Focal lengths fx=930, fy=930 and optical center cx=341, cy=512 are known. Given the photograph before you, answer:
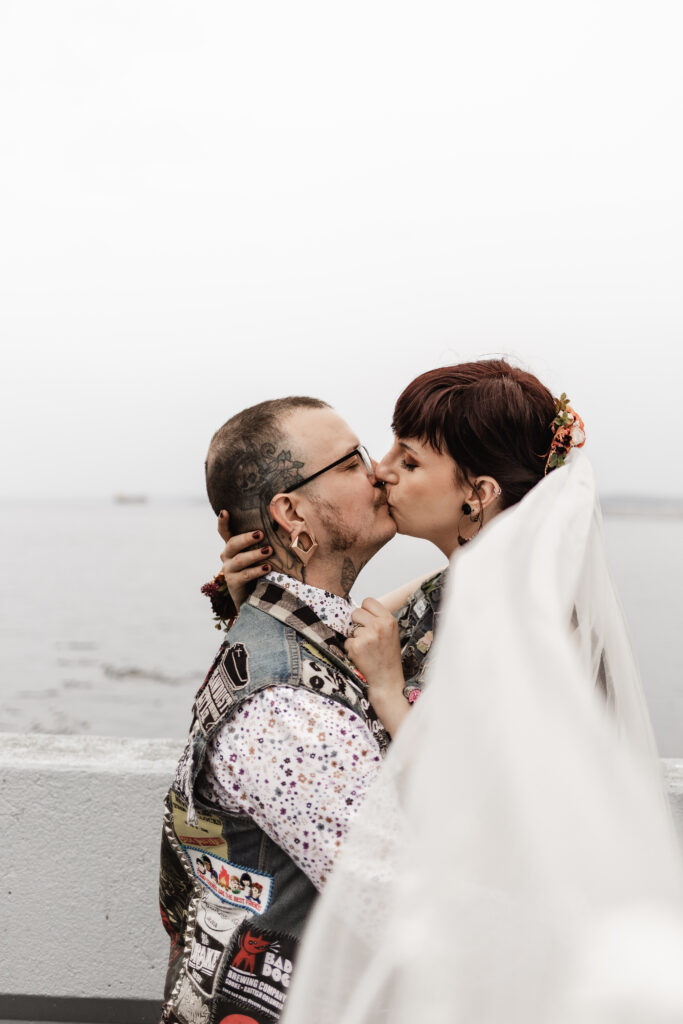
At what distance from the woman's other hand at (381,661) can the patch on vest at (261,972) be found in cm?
49

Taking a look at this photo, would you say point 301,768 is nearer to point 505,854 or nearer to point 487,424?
point 505,854

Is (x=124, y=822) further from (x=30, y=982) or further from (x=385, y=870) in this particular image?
(x=385, y=870)

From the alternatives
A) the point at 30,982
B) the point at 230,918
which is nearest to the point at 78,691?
the point at 30,982

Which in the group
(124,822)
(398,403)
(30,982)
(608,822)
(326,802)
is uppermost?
(398,403)

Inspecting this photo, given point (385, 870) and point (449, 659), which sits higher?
point (449, 659)

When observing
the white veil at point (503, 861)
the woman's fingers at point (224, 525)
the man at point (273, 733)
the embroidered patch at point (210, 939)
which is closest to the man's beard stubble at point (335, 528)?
the man at point (273, 733)

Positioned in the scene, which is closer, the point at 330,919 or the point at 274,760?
the point at 330,919

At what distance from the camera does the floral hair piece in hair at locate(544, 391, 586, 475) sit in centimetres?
237

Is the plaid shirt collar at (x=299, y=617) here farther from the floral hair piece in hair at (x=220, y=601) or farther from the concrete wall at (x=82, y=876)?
the concrete wall at (x=82, y=876)

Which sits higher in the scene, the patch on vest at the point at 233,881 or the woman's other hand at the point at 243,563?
the woman's other hand at the point at 243,563

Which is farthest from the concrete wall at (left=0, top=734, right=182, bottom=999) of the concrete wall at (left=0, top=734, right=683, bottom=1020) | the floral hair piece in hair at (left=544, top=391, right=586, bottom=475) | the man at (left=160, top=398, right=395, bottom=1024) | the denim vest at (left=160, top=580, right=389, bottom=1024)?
the floral hair piece in hair at (left=544, top=391, right=586, bottom=475)

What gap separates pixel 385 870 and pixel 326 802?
1.56 feet

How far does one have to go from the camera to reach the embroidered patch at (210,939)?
195 cm

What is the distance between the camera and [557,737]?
105cm
